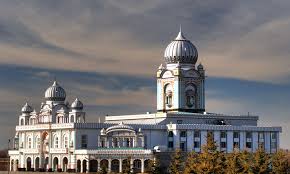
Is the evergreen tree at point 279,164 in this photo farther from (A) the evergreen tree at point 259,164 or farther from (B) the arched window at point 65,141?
(B) the arched window at point 65,141

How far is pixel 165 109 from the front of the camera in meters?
165

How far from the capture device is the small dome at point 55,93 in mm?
168625

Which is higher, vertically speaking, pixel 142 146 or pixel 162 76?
pixel 162 76

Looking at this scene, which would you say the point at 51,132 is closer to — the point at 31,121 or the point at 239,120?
the point at 31,121

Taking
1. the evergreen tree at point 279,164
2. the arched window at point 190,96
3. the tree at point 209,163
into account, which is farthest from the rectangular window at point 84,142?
the tree at point 209,163

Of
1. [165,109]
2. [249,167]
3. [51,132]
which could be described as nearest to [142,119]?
[165,109]

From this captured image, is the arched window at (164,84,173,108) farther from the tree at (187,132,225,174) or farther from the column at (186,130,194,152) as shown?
the tree at (187,132,225,174)

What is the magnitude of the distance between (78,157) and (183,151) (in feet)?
63.2

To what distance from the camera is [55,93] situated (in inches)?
6644

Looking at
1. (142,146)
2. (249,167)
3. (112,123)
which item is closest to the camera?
(249,167)

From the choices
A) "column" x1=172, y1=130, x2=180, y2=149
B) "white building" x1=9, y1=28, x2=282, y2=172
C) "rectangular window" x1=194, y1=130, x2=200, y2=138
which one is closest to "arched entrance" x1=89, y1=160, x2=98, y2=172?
"white building" x1=9, y1=28, x2=282, y2=172

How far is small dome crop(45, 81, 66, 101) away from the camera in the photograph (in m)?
169

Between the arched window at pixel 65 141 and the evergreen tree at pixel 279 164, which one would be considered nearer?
the evergreen tree at pixel 279 164

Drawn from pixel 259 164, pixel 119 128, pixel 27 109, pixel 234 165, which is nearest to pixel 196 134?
pixel 119 128
